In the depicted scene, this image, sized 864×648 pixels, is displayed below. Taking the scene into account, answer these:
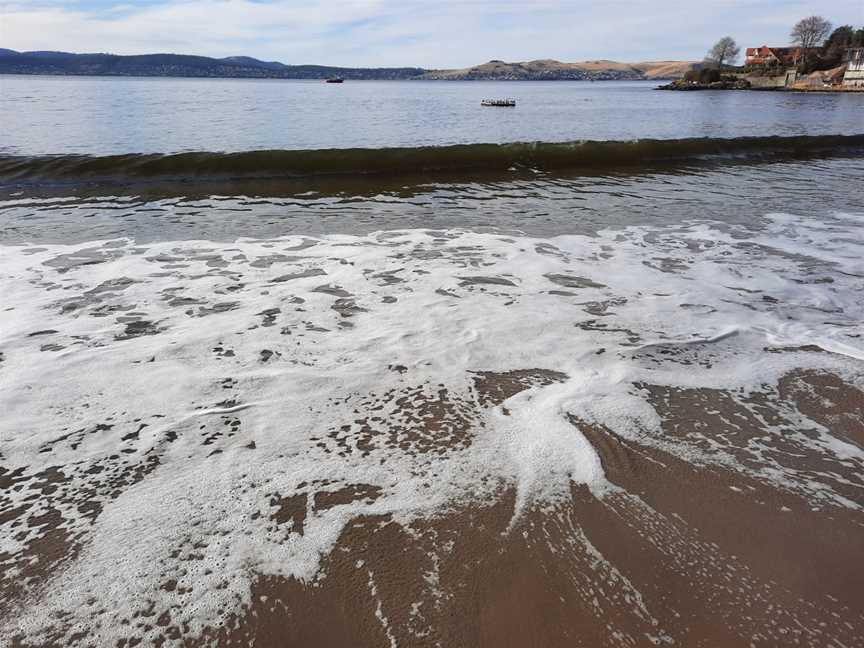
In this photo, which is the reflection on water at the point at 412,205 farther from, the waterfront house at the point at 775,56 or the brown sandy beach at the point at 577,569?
the waterfront house at the point at 775,56

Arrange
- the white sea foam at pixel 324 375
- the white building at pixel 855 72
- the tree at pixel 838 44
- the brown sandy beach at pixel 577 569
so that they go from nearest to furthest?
the brown sandy beach at pixel 577 569
the white sea foam at pixel 324 375
the white building at pixel 855 72
the tree at pixel 838 44

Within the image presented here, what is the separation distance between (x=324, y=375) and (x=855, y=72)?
10658 centimetres

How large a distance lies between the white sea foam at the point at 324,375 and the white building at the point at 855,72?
325 ft

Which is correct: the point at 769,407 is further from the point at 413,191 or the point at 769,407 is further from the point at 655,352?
the point at 413,191

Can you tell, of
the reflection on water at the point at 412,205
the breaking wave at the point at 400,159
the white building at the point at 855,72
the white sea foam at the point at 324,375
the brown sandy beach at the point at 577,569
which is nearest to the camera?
the brown sandy beach at the point at 577,569

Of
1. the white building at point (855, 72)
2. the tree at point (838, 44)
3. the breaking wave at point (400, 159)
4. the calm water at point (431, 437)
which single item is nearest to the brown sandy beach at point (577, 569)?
the calm water at point (431, 437)

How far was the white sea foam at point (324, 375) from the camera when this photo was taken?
2150 mm

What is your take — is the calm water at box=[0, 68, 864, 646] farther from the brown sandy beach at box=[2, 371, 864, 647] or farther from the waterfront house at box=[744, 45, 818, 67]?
the waterfront house at box=[744, 45, 818, 67]

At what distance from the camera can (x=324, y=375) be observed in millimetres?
3395

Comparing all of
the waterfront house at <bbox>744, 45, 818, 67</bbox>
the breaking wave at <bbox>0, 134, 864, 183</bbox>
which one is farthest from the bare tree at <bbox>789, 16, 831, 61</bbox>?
the breaking wave at <bbox>0, 134, 864, 183</bbox>

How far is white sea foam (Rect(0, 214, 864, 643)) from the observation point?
7.06 feet

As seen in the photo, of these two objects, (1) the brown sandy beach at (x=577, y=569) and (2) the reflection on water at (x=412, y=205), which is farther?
(2) the reflection on water at (x=412, y=205)

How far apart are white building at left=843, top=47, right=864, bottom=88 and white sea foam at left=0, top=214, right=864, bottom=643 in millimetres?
99052

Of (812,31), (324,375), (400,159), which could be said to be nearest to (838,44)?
(812,31)
